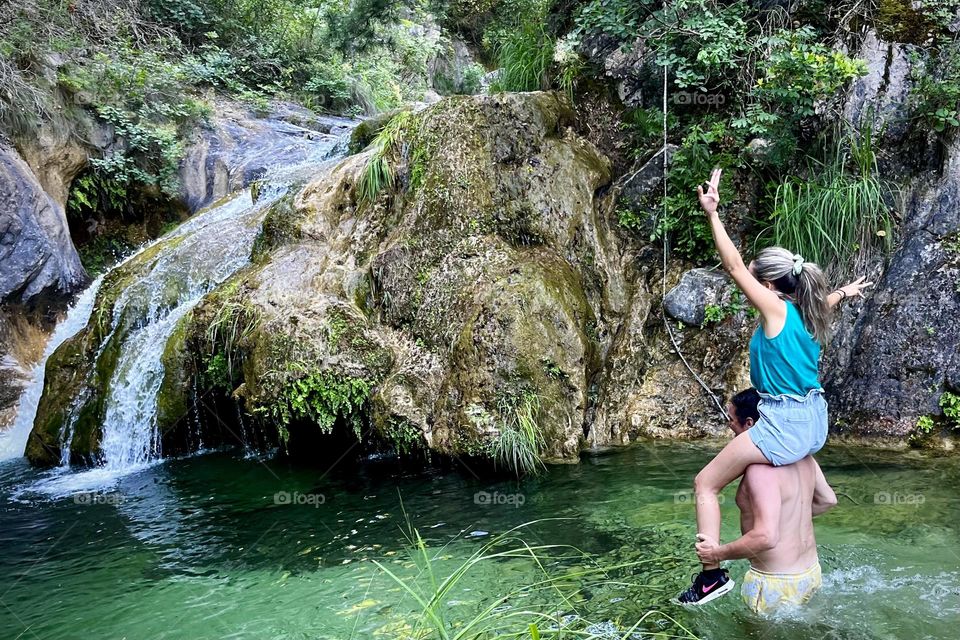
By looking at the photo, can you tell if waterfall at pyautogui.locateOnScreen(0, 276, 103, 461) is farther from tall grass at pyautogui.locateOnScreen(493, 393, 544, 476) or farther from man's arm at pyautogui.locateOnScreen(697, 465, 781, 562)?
man's arm at pyautogui.locateOnScreen(697, 465, 781, 562)

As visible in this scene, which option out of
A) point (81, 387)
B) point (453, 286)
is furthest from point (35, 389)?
point (453, 286)

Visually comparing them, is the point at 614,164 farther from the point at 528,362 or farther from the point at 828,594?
the point at 828,594

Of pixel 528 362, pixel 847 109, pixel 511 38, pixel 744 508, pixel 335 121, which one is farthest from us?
pixel 335 121

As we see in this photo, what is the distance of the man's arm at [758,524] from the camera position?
283 centimetres

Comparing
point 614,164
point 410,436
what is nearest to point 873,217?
point 614,164

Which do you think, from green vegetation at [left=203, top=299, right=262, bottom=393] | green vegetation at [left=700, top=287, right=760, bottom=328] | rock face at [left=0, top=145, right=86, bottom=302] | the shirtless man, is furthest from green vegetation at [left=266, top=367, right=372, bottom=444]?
rock face at [left=0, top=145, right=86, bottom=302]

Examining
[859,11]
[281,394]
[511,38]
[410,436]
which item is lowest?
[410,436]

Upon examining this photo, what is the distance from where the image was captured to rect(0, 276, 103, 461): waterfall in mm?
8375

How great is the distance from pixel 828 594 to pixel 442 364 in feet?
12.5

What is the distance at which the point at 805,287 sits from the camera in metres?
2.87

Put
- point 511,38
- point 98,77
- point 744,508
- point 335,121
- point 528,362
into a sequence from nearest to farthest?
point 744,508
point 528,362
point 511,38
point 98,77
point 335,121

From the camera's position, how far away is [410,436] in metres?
6.07

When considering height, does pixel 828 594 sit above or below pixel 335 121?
below

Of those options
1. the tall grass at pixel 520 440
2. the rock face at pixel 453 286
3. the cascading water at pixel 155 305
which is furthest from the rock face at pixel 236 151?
the tall grass at pixel 520 440
